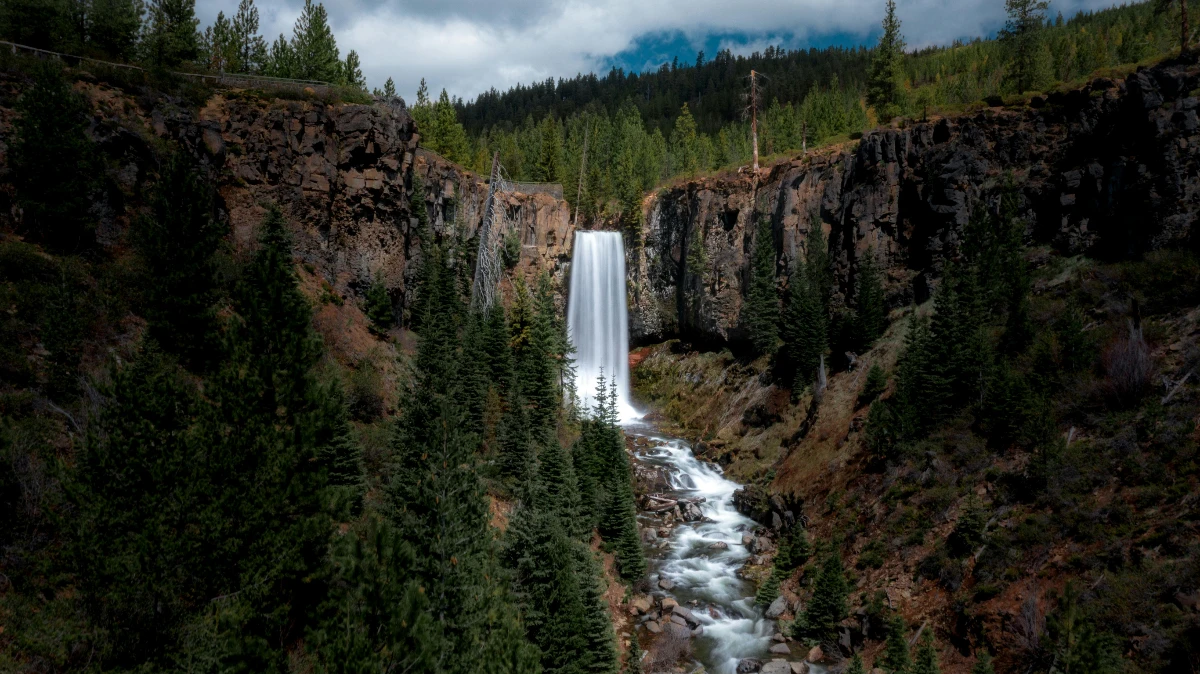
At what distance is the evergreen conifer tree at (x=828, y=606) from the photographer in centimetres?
2555

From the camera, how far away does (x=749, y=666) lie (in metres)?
24.0

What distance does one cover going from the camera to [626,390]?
6378cm

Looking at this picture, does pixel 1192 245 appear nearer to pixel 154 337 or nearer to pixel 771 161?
pixel 771 161

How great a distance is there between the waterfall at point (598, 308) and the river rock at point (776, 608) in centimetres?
3714

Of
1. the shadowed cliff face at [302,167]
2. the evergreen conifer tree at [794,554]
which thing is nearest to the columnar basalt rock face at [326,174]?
the shadowed cliff face at [302,167]

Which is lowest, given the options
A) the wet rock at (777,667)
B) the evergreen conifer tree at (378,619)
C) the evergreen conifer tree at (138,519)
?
the wet rock at (777,667)

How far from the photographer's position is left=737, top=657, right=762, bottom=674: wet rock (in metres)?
23.8

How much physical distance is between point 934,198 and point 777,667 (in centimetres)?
3546

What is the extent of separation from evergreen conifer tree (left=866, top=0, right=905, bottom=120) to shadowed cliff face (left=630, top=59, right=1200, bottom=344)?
12307 mm

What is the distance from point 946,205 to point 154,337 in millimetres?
47494

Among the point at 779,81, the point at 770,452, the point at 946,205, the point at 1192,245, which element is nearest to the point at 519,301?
the point at 770,452

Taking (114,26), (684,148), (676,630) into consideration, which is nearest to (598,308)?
(684,148)

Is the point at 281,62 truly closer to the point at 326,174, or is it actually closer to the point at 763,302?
the point at 326,174

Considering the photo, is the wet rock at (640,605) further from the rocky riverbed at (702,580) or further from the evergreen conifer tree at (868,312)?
the evergreen conifer tree at (868,312)
